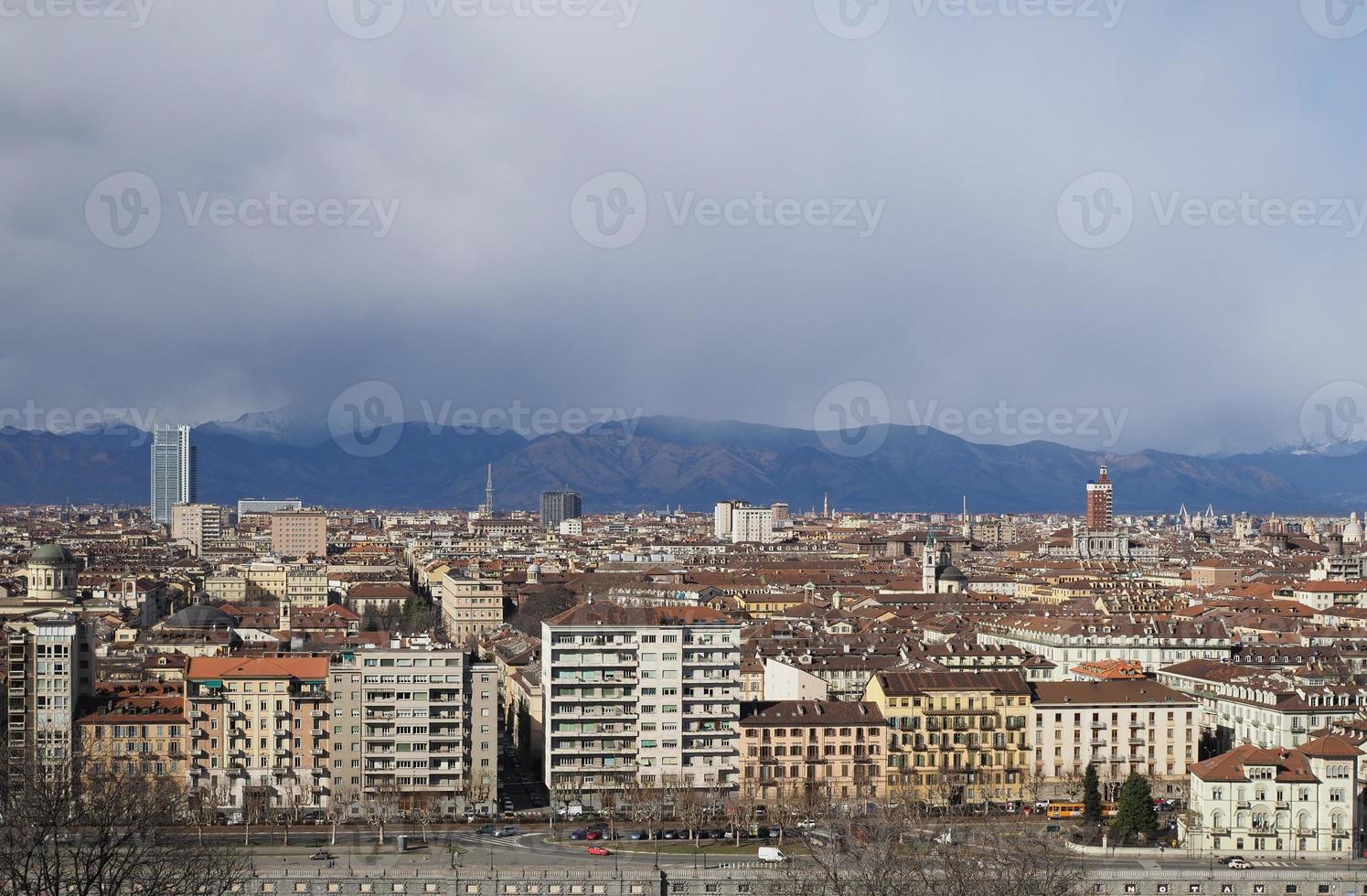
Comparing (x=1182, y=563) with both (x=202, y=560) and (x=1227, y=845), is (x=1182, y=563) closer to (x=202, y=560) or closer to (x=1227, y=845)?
(x=202, y=560)

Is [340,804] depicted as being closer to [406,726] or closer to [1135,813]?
[406,726]

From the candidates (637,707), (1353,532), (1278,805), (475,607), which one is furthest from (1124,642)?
(1353,532)

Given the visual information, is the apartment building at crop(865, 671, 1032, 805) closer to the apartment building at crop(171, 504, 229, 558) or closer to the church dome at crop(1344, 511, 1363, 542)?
the church dome at crop(1344, 511, 1363, 542)

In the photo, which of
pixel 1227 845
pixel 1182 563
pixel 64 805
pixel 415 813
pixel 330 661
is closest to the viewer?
pixel 64 805

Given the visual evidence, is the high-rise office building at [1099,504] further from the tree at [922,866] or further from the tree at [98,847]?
the tree at [98,847]

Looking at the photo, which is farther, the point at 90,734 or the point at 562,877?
the point at 90,734

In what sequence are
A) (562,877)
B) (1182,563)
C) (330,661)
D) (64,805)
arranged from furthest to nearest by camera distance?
(1182,563) → (330,661) → (562,877) → (64,805)

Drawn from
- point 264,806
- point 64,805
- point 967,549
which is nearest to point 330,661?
point 264,806

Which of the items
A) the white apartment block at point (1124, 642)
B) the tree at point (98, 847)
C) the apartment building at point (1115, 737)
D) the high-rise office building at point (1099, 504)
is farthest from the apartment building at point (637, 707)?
the high-rise office building at point (1099, 504)
